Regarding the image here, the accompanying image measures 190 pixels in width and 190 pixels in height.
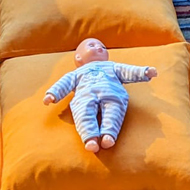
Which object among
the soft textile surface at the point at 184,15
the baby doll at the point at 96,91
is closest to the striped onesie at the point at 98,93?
the baby doll at the point at 96,91

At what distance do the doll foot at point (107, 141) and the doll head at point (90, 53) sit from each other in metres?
0.24

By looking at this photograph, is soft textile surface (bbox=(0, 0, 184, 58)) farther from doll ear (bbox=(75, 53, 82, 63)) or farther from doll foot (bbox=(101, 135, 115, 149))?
doll foot (bbox=(101, 135, 115, 149))

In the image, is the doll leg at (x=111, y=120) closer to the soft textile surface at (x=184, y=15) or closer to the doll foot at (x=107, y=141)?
the doll foot at (x=107, y=141)

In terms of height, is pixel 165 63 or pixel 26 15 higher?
pixel 26 15

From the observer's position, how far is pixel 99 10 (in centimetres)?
148

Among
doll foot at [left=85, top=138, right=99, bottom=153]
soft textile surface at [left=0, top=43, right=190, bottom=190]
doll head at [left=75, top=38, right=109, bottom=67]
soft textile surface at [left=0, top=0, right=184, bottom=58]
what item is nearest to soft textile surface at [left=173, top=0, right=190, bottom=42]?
soft textile surface at [left=0, top=0, right=184, bottom=58]

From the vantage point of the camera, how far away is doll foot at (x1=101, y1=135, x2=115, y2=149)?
1063 mm

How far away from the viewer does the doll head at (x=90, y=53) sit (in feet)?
4.00

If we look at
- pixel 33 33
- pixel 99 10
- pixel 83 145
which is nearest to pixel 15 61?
pixel 33 33

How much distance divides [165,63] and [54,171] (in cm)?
47

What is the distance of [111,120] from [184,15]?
33.9 inches

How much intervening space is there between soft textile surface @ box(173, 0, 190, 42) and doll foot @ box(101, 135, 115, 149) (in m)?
0.78

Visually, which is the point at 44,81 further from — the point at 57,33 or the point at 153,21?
the point at 153,21

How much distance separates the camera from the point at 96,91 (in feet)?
3.71
